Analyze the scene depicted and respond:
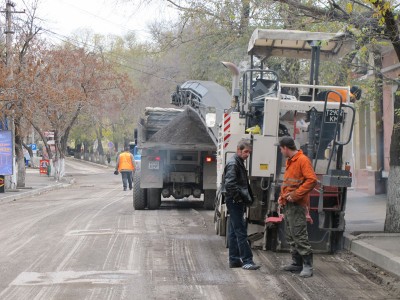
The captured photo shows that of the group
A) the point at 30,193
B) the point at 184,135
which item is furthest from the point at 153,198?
the point at 30,193

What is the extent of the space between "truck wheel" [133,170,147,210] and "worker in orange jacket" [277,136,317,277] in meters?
8.52

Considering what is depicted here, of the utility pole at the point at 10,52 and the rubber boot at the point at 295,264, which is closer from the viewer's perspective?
the rubber boot at the point at 295,264

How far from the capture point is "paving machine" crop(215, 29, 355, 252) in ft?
Answer: 30.9

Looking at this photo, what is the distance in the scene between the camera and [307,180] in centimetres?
791

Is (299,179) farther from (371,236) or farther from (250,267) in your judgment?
(371,236)

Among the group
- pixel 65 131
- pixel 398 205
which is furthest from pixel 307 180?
pixel 65 131

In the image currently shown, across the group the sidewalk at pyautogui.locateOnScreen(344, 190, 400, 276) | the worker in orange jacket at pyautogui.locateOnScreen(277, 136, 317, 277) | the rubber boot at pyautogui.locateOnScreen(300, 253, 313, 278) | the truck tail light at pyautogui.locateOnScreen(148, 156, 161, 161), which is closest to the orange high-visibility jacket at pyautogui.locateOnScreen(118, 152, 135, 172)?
the truck tail light at pyautogui.locateOnScreen(148, 156, 161, 161)

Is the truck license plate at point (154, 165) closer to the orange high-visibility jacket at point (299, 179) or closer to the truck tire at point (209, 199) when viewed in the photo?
the truck tire at point (209, 199)

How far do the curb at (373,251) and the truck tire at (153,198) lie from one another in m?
6.72

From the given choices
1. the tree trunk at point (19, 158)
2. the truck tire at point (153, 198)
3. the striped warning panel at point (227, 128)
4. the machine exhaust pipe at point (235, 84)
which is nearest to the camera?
the striped warning panel at point (227, 128)

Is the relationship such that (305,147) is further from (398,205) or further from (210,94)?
(210,94)

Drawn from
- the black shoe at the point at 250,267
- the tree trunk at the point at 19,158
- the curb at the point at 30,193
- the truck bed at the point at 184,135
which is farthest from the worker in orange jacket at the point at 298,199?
the tree trunk at the point at 19,158

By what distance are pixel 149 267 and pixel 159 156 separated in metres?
7.80

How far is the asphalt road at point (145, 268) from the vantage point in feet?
23.1
